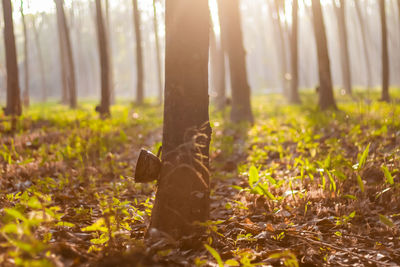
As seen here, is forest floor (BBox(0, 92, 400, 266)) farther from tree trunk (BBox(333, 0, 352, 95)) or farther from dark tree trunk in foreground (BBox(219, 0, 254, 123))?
tree trunk (BBox(333, 0, 352, 95))

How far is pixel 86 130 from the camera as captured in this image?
6.97 meters

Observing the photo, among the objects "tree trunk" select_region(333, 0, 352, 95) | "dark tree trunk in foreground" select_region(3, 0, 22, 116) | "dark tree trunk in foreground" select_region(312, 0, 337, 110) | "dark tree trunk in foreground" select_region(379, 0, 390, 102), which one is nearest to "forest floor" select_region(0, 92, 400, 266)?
"dark tree trunk in foreground" select_region(3, 0, 22, 116)

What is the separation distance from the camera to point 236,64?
923cm

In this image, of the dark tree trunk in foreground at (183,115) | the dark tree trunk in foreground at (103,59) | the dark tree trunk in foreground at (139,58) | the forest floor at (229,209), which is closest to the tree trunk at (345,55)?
the dark tree trunk in foreground at (139,58)

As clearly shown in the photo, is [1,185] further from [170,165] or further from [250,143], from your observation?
[250,143]

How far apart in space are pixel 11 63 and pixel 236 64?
5654 mm

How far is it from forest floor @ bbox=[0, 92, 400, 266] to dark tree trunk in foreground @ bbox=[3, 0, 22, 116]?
239 cm

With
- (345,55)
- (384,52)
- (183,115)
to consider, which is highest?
Answer: (345,55)

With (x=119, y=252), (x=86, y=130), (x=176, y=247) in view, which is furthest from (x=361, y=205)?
(x=86, y=130)

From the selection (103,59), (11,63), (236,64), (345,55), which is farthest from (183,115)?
(345,55)

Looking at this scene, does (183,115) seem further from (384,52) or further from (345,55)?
(345,55)

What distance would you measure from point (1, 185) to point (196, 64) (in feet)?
10.4

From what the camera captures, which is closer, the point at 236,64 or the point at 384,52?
the point at 236,64

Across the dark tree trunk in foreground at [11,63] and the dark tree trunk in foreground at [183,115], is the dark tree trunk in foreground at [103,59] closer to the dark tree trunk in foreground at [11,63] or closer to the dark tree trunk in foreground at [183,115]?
the dark tree trunk in foreground at [11,63]
